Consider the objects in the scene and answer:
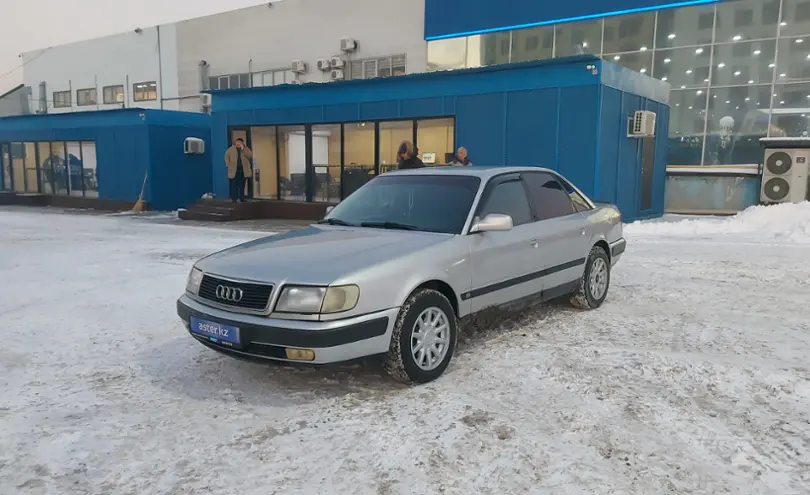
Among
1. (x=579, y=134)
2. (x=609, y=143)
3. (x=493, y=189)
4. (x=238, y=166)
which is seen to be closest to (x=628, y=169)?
(x=609, y=143)

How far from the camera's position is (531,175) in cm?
562

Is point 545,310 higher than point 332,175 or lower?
lower

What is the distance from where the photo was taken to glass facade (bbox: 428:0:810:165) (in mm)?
18719

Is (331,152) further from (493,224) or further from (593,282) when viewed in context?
(493,224)

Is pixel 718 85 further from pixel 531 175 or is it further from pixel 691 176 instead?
pixel 531 175

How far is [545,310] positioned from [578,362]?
5.43ft

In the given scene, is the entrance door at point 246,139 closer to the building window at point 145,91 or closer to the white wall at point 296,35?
the white wall at point 296,35

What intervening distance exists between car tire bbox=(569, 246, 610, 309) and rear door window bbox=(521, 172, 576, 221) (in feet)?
1.99

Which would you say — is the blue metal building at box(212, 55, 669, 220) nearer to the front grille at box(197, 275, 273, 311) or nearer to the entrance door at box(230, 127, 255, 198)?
the entrance door at box(230, 127, 255, 198)

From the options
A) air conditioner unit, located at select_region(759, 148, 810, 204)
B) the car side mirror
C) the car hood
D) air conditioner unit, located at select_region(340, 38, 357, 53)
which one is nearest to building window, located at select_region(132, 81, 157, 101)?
air conditioner unit, located at select_region(340, 38, 357, 53)

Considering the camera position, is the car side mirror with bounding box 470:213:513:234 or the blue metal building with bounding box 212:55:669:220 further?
the blue metal building with bounding box 212:55:669:220

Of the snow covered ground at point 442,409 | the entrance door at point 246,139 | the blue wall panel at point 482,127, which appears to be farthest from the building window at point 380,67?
the snow covered ground at point 442,409

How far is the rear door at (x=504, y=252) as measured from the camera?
4.52 m

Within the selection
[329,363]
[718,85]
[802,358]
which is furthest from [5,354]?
[718,85]
